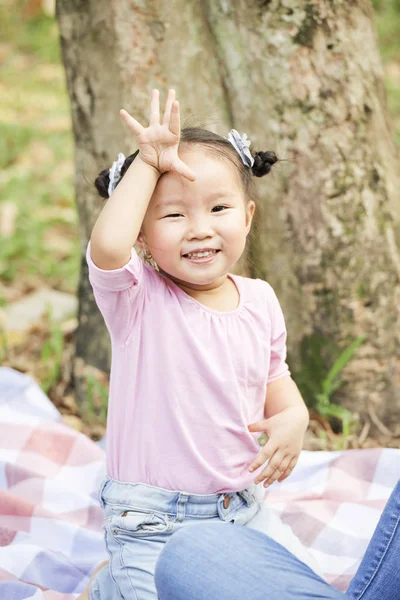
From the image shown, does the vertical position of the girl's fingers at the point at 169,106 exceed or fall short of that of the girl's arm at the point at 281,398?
it exceeds it

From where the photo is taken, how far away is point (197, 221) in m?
1.46

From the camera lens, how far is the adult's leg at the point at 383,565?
1316 mm

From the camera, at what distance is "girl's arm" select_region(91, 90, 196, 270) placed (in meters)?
1.39

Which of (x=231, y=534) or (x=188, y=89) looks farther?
(x=188, y=89)

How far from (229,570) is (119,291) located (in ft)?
1.70

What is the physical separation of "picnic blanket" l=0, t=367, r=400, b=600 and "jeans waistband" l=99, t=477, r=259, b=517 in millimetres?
308

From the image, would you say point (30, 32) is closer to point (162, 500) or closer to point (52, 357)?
point (52, 357)

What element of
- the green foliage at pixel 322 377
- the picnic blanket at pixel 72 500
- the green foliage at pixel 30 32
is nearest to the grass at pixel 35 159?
the green foliage at pixel 30 32

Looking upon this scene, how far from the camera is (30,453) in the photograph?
7.25ft

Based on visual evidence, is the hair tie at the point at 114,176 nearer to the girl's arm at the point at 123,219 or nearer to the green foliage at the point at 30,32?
the girl's arm at the point at 123,219

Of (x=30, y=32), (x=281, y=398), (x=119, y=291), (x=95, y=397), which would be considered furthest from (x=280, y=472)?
(x=30, y=32)

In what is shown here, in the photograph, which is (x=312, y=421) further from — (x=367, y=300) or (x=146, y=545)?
(x=146, y=545)

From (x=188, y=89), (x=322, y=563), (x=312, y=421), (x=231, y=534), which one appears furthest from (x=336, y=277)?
(x=231, y=534)

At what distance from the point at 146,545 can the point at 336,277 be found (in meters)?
1.07
